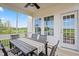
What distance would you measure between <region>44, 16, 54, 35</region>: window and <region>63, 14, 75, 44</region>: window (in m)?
0.85

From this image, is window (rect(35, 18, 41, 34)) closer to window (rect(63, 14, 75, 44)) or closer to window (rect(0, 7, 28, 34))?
window (rect(0, 7, 28, 34))

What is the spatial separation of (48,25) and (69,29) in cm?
143

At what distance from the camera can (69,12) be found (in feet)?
13.7

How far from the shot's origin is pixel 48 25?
542cm

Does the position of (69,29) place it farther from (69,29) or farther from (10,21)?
(10,21)

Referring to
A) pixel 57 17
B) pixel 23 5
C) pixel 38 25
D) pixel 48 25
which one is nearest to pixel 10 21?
pixel 23 5

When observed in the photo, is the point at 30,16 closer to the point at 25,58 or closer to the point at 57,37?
the point at 57,37

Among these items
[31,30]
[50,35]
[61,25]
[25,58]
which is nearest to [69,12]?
[61,25]

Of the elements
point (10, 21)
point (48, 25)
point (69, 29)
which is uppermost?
point (10, 21)

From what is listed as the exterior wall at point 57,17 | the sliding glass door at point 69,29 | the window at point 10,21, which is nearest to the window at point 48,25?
the exterior wall at point 57,17

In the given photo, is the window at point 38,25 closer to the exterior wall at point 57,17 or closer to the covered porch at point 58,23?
the covered porch at point 58,23

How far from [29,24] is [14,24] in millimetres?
1412

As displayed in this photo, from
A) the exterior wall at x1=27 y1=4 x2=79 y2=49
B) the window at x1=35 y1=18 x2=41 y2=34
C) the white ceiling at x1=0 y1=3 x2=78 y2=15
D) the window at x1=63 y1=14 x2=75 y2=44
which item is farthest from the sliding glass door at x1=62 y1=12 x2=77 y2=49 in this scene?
the window at x1=35 y1=18 x2=41 y2=34

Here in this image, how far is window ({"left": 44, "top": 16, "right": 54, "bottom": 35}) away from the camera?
5164 millimetres
